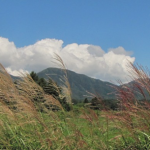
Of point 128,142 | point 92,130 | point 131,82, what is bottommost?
point 128,142

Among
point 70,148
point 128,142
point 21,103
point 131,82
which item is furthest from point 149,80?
point 21,103

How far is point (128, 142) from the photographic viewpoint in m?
3.92

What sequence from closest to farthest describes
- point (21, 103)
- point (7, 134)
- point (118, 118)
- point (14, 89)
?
1. point (118, 118)
2. point (21, 103)
3. point (7, 134)
4. point (14, 89)

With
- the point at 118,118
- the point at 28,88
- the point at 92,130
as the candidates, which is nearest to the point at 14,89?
the point at 28,88

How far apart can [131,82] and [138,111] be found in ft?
1.52

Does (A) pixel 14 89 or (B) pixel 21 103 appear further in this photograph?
(A) pixel 14 89

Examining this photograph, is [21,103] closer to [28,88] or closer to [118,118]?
[28,88]

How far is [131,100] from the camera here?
12.7 feet

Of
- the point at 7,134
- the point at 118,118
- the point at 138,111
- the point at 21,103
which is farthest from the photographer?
the point at 7,134

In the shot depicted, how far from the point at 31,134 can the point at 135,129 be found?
170cm

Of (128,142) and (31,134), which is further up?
(31,134)

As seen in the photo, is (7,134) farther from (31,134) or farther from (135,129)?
(135,129)

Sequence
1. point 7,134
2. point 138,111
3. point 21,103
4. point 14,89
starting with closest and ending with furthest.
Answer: point 138,111, point 21,103, point 7,134, point 14,89

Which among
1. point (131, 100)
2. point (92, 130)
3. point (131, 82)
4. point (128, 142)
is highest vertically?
point (131, 82)
